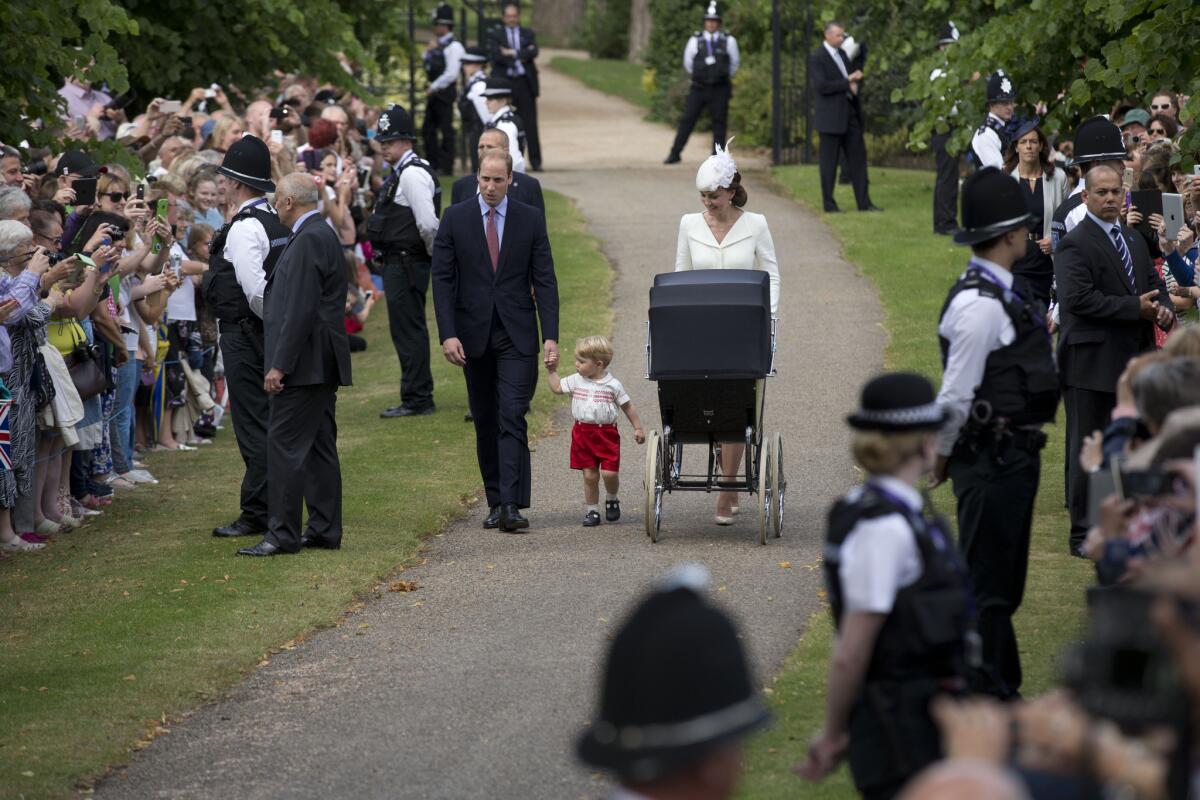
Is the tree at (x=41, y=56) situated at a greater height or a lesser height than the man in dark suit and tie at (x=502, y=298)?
greater

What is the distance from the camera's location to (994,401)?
6.47 metres

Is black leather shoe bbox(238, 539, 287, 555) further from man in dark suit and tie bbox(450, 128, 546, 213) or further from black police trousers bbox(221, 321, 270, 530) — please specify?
man in dark suit and tie bbox(450, 128, 546, 213)

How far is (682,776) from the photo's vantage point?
3.07m

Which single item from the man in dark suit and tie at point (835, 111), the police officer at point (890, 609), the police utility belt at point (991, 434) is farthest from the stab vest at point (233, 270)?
the man in dark suit and tie at point (835, 111)

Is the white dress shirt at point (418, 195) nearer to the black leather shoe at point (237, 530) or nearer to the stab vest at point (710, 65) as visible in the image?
the black leather shoe at point (237, 530)

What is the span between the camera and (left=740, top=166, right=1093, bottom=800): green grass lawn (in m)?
6.79

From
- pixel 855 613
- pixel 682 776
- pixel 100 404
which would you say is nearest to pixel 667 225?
pixel 100 404

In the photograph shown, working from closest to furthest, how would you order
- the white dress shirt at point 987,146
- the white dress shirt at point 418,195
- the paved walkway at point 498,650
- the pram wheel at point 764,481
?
the paved walkway at point 498,650 → the pram wheel at point 764,481 → the white dress shirt at point 418,195 → the white dress shirt at point 987,146

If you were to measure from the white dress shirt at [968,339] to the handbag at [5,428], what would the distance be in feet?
19.1

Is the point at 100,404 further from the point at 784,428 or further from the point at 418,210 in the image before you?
the point at 784,428

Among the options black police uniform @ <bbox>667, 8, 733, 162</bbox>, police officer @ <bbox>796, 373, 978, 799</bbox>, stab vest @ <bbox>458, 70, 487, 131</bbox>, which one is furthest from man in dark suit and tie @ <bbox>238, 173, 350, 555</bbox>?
black police uniform @ <bbox>667, 8, 733, 162</bbox>

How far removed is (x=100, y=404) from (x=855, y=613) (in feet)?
26.8

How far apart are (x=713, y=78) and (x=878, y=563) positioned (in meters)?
22.8

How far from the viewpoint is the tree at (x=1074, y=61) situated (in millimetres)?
11219
